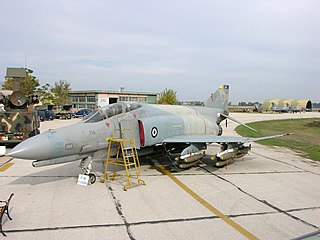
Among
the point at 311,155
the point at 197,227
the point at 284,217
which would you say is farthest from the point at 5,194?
the point at 311,155

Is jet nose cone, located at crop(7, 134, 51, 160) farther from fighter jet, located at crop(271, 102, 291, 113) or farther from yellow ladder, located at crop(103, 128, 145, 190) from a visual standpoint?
fighter jet, located at crop(271, 102, 291, 113)

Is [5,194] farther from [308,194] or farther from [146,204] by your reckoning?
[308,194]

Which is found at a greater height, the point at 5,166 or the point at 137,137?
the point at 137,137

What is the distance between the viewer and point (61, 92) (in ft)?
191

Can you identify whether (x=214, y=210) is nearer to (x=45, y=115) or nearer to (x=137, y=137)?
(x=137, y=137)

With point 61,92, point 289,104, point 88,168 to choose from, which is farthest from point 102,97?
point 289,104

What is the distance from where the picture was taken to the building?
58.2 meters

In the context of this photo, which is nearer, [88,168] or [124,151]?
[88,168]

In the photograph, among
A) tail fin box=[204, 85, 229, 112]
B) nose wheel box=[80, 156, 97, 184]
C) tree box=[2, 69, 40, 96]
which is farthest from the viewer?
tree box=[2, 69, 40, 96]

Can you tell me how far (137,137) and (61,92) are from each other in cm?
5469

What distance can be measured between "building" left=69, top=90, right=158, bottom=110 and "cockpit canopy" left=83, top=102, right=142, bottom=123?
4784cm

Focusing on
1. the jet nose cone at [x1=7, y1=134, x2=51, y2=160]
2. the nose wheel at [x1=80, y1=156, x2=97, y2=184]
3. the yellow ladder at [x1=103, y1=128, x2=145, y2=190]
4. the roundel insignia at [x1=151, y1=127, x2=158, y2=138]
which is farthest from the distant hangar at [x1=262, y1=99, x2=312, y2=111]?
the jet nose cone at [x1=7, y1=134, x2=51, y2=160]

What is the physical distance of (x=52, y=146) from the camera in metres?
6.55

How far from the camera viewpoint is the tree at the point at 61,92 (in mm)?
56141
